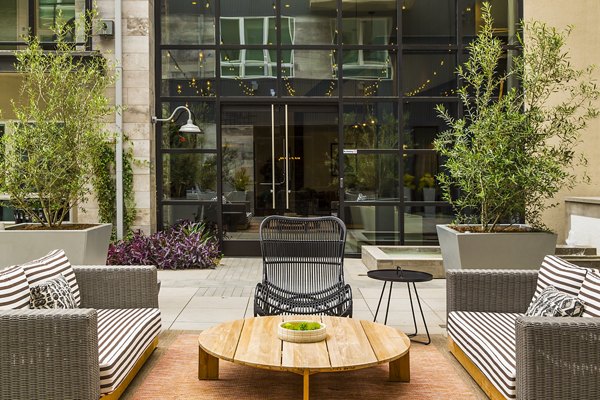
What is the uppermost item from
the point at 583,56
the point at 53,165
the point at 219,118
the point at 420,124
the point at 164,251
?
the point at 583,56

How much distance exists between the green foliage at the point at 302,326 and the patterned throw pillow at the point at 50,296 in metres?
1.41

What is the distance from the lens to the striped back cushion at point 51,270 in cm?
372

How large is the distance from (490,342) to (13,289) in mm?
2897

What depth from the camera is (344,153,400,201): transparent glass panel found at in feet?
32.3

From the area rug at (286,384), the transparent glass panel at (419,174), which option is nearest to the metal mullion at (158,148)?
the transparent glass panel at (419,174)

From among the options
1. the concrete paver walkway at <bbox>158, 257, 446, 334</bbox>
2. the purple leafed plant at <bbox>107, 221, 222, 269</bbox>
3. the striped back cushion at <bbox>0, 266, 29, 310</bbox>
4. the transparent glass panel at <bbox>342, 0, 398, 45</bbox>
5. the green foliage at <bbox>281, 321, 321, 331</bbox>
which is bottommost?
the concrete paver walkway at <bbox>158, 257, 446, 334</bbox>

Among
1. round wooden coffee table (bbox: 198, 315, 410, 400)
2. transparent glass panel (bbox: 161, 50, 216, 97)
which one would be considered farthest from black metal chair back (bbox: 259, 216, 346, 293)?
transparent glass panel (bbox: 161, 50, 216, 97)

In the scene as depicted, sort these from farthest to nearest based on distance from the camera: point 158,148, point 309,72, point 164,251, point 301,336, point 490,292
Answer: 1. point 309,72
2. point 158,148
3. point 164,251
4. point 490,292
5. point 301,336

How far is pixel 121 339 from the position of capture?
3.56 m

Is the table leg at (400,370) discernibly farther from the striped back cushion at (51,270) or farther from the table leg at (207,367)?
the striped back cushion at (51,270)

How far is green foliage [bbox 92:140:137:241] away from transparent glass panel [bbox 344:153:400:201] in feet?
11.9

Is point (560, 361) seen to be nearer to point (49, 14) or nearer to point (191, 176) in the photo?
point (191, 176)

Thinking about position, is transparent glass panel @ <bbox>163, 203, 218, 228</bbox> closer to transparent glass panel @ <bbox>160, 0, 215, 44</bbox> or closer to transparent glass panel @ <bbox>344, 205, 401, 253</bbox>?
transparent glass panel @ <bbox>344, 205, 401, 253</bbox>

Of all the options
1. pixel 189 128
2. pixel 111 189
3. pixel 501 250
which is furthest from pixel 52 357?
pixel 111 189
